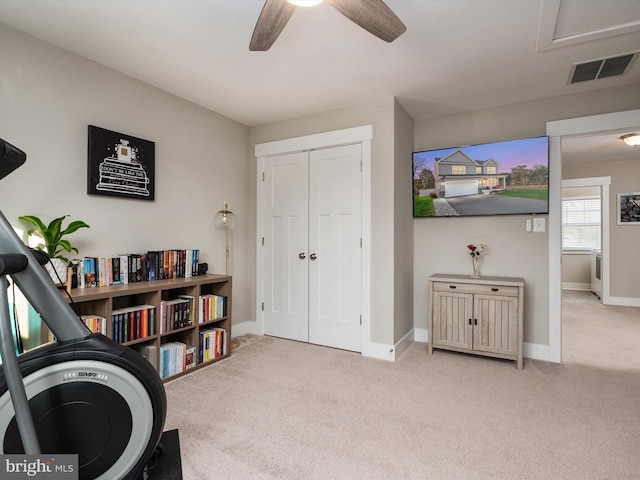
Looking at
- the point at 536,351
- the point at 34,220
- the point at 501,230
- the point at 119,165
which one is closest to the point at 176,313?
the point at 34,220

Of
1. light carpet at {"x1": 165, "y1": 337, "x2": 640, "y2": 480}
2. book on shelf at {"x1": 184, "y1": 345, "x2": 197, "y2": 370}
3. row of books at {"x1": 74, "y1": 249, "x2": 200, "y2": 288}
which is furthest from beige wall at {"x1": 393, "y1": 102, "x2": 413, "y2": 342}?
row of books at {"x1": 74, "y1": 249, "x2": 200, "y2": 288}

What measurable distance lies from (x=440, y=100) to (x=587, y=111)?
122 cm

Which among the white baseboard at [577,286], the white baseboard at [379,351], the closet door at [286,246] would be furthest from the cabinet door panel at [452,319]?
the white baseboard at [577,286]

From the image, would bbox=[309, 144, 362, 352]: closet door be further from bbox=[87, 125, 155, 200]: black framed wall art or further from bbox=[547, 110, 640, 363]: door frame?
bbox=[547, 110, 640, 363]: door frame

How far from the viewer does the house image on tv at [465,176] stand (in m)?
3.22

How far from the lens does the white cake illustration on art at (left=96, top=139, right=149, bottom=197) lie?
2.56 metres

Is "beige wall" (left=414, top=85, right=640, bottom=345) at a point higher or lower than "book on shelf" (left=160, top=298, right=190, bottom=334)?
higher

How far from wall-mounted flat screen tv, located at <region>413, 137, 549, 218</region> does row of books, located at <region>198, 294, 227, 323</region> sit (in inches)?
83.8

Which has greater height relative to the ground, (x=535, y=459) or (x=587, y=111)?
(x=587, y=111)

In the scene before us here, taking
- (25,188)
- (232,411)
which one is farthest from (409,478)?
(25,188)

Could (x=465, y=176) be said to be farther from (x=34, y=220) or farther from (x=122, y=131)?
(x=34, y=220)

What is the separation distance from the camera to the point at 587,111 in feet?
9.61

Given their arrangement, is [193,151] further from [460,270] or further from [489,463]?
[489,463]

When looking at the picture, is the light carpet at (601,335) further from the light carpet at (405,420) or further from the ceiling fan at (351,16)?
the ceiling fan at (351,16)
